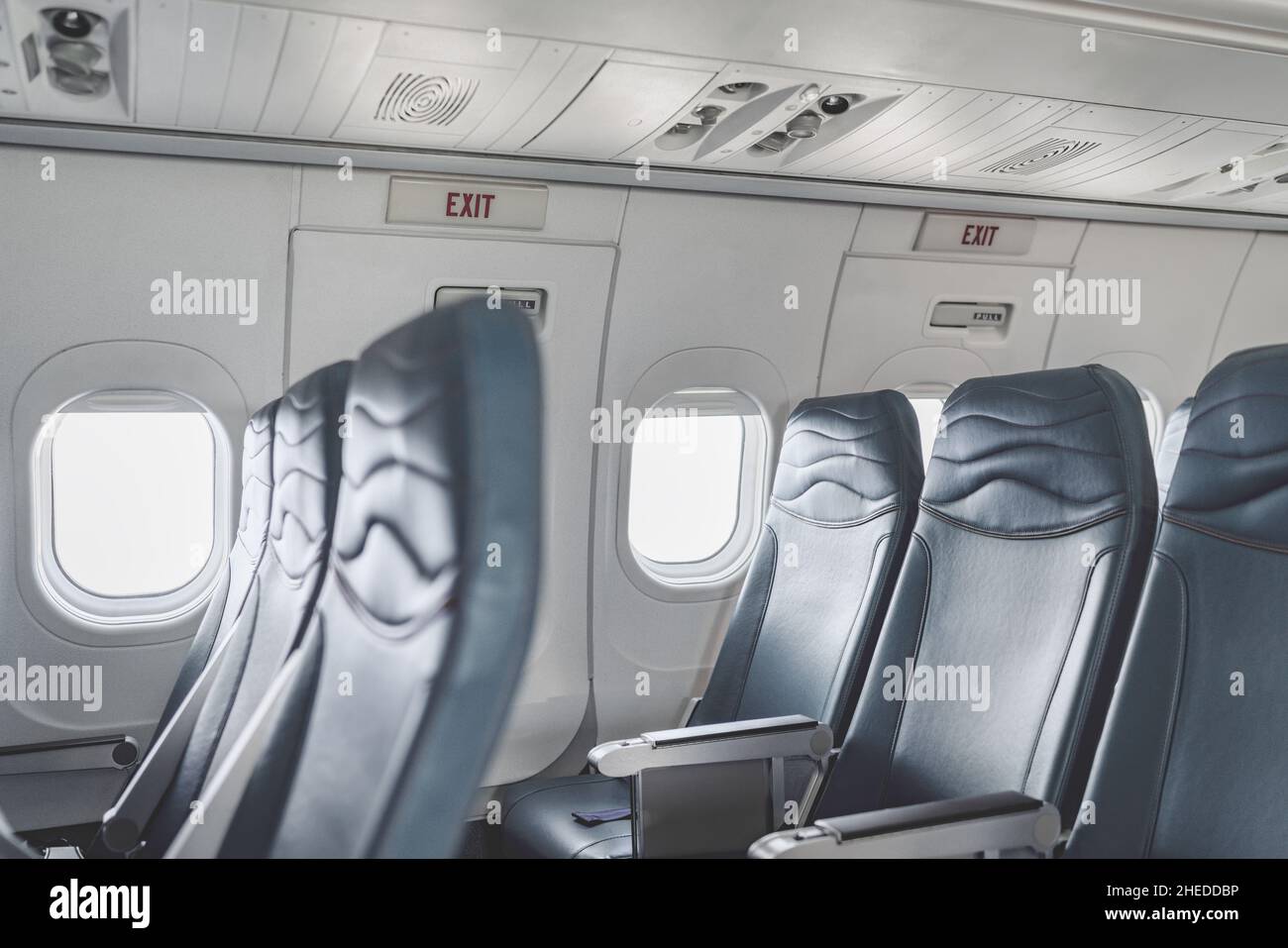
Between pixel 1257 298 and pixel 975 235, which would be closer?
pixel 975 235

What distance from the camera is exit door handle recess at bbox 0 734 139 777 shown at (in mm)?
2914

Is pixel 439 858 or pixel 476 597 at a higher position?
pixel 476 597

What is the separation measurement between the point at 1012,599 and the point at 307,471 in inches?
55.5

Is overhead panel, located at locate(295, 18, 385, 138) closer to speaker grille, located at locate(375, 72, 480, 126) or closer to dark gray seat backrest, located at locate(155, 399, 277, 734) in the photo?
speaker grille, located at locate(375, 72, 480, 126)

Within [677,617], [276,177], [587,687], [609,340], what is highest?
[276,177]

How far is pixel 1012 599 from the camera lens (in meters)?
2.16

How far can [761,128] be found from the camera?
302cm

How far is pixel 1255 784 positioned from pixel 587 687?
2.69 m

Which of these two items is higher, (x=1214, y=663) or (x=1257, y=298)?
(x=1257, y=298)

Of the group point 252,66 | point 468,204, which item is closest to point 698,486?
point 468,204

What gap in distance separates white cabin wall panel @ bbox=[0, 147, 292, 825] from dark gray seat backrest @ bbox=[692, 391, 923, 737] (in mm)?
1706

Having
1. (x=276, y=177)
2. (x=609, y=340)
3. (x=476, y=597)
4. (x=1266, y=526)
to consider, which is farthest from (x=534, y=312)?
(x=476, y=597)

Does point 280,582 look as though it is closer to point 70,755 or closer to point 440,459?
point 440,459
